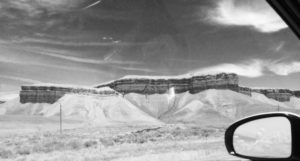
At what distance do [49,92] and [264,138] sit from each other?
17030cm

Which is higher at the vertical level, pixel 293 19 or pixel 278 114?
pixel 293 19

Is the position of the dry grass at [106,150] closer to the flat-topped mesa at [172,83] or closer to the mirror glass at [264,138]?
the mirror glass at [264,138]

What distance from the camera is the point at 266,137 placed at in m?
2.52

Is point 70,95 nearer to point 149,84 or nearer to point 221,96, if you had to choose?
point 149,84

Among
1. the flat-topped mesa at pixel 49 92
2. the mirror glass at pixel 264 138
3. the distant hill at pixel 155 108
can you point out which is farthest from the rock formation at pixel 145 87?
the mirror glass at pixel 264 138

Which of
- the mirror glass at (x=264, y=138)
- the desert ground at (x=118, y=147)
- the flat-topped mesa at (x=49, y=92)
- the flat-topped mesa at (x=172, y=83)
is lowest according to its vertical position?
the desert ground at (x=118, y=147)

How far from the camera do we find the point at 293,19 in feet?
6.37

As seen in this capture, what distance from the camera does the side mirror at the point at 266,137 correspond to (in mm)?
1653

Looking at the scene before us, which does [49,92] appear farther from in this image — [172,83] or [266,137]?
[266,137]

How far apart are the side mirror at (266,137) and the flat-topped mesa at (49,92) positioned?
Result: 158851mm

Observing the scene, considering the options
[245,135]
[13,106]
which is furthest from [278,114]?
[13,106]

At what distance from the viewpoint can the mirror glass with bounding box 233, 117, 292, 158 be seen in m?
2.09

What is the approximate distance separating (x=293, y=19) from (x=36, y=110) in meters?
167

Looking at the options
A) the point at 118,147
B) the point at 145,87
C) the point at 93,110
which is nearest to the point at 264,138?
the point at 118,147
